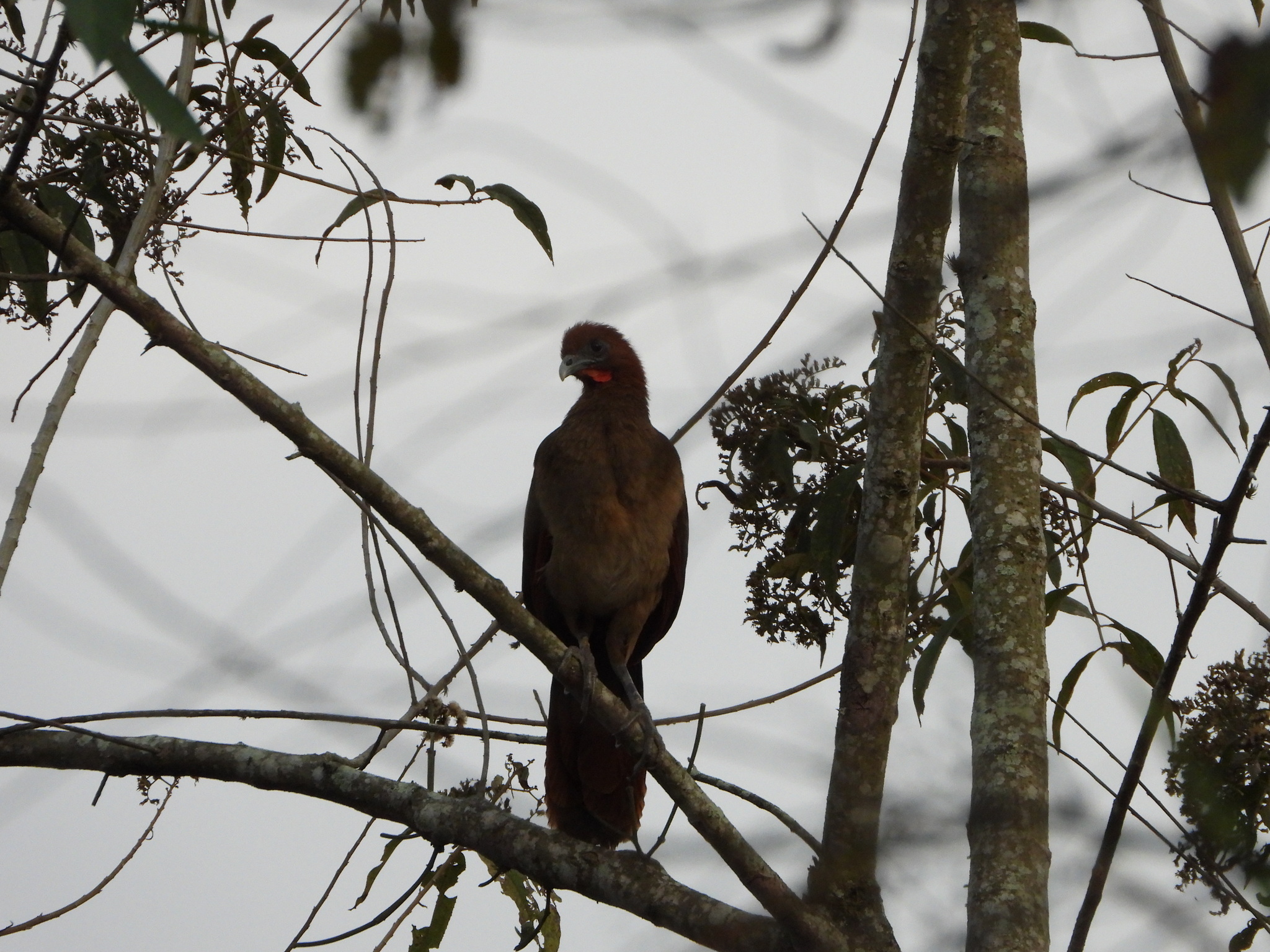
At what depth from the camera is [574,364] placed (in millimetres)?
4691

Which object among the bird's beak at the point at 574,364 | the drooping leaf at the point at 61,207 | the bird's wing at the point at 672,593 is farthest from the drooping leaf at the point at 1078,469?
the drooping leaf at the point at 61,207

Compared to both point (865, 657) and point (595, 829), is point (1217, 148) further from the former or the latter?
point (595, 829)

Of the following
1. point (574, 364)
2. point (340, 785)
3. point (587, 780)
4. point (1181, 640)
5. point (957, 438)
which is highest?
point (574, 364)

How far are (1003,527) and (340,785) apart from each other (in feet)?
4.83

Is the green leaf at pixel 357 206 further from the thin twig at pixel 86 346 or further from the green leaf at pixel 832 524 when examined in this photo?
the green leaf at pixel 832 524

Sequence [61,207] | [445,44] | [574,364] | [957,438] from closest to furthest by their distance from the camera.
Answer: [445,44] → [61,207] → [957,438] → [574,364]

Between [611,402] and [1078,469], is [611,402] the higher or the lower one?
the higher one

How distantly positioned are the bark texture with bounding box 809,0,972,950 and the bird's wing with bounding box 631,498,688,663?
1.93 m

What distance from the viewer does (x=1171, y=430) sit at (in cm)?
313

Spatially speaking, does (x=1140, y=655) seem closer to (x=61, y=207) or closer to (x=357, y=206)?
(x=357, y=206)

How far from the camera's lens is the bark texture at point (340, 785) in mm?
2678

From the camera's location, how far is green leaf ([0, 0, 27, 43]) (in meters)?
3.07

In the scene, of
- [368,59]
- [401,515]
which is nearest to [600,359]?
[401,515]

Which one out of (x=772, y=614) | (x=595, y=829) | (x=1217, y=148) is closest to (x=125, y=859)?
(x=595, y=829)
